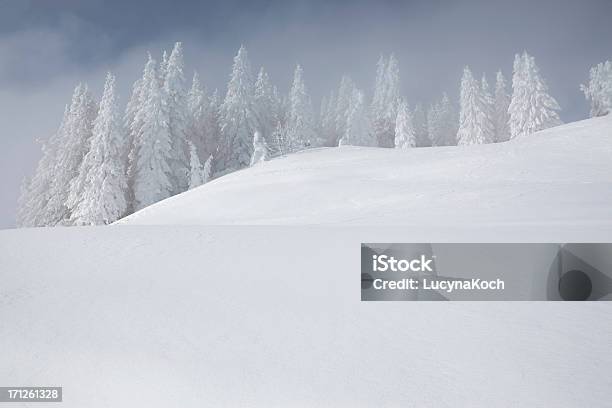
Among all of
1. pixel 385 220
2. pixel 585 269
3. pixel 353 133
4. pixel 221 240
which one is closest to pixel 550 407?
pixel 585 269

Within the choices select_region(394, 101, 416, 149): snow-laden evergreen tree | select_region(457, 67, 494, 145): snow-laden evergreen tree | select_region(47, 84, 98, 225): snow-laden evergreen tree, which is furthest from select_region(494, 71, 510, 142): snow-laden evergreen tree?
select_region(47, 84, 98, 225): snow-laden evergreen tree

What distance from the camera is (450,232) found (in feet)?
30.6

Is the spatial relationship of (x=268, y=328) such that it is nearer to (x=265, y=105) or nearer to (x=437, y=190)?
(x=437, y=190)

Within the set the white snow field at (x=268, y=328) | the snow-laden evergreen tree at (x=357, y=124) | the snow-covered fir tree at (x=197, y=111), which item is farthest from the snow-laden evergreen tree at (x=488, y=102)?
the white snow field at (x=268, y=328)

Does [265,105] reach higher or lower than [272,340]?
higher

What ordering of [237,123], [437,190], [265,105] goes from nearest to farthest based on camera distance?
[437,190] < [237,123] < [265,105]

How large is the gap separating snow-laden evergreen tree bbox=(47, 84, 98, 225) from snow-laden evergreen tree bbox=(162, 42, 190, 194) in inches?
274

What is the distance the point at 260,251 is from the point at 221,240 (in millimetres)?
1133

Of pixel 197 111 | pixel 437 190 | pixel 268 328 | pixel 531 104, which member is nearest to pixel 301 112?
pixel 197 111

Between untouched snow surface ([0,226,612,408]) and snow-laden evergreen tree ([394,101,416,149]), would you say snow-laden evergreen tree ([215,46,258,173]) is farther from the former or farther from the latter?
untouched snow surface ([0,226,612,408])

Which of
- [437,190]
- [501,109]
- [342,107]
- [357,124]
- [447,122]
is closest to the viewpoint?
[437,190]

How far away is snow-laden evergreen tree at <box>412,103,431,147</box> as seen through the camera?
7025 centimetres

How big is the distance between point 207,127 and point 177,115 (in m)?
7.63

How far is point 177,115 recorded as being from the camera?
153 ft
